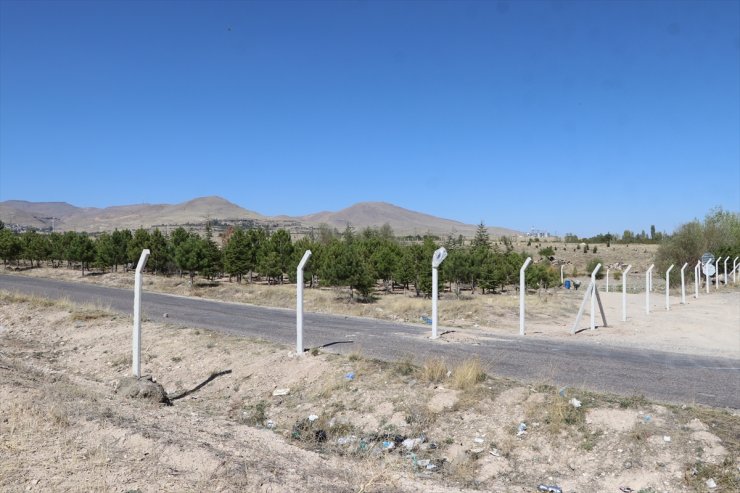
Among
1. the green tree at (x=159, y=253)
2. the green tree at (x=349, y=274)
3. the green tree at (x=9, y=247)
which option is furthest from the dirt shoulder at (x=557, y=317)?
the green tree at (x=9, y=247)

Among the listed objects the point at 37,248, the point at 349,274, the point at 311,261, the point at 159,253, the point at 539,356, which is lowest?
the point at 539,356

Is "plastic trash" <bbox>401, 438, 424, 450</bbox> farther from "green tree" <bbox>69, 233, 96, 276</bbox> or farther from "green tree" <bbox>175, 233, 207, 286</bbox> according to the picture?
"green tree" <bbox>69, 233, 96, 276</bbox>

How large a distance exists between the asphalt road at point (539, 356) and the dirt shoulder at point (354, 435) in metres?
1.30

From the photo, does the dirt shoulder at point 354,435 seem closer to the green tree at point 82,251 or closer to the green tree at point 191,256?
the green tree at point 191,256

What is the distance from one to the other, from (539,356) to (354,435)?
5606mm

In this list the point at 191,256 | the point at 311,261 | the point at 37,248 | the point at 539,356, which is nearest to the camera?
the point at 539,356

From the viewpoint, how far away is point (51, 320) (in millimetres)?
16984

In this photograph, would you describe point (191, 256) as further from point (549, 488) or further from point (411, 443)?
point (549, 488)

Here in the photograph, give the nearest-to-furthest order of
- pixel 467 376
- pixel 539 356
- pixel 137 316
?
pixel 467 376
pixel 137 316
pixel 539 356

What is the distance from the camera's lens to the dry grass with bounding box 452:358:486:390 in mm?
8414

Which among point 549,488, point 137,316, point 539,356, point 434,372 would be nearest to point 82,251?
point 137,316

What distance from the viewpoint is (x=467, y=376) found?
8.50m

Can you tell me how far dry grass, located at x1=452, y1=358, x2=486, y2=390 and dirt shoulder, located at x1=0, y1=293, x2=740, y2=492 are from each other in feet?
0.09

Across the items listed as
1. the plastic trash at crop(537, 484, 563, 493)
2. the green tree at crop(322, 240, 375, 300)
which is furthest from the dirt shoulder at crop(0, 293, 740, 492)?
the green tree at crop(322, 240, 375, 300)
